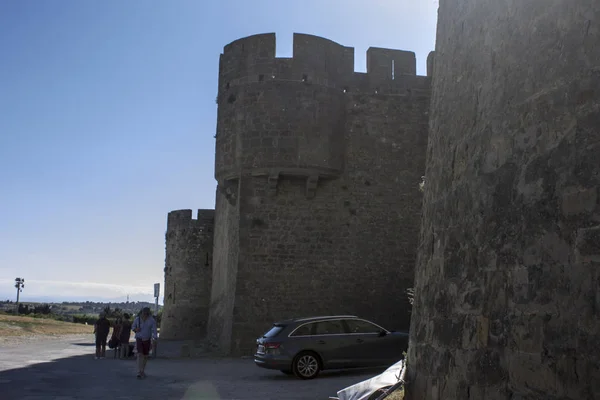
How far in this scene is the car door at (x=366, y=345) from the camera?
13.5 meters

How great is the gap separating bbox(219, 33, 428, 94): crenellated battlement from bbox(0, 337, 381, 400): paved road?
8.09 m

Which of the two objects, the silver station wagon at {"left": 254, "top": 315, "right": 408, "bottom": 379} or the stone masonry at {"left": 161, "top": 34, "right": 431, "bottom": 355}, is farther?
the stone masonry at {"left": 161, "top": 34, "right": 431, "bottom": 355}

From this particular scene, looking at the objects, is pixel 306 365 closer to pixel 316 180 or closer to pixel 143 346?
pixel 143 346

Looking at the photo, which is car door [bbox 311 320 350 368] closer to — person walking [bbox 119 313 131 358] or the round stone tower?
the round stone tower

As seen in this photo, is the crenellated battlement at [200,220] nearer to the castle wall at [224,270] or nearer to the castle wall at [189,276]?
the castle wall at [189,276]

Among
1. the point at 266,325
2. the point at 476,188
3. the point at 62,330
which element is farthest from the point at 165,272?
the point at 476,188

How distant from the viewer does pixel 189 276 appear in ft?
90.9

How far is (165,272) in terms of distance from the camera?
2967cm

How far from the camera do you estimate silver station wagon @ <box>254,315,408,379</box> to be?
13.1 meters

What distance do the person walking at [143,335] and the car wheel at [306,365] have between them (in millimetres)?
3129

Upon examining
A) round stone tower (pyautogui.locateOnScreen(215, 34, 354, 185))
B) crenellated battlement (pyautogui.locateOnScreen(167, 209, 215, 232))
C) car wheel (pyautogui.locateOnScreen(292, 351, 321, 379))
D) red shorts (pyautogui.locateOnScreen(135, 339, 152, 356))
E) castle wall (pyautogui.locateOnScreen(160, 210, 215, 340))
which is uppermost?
round stone tower (pyautogui.locateOnScreen(215, 34, 354, 185))

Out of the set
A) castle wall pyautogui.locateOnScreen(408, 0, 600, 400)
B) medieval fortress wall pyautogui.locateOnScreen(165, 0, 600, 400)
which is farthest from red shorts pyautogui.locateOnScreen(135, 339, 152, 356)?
castle wall pyautogui.locateOnScreen(408, 0, 600, 400)

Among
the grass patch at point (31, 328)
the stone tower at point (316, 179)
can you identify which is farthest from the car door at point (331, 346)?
the grass patch at point (31, 328)

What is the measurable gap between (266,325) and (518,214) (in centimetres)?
1363
